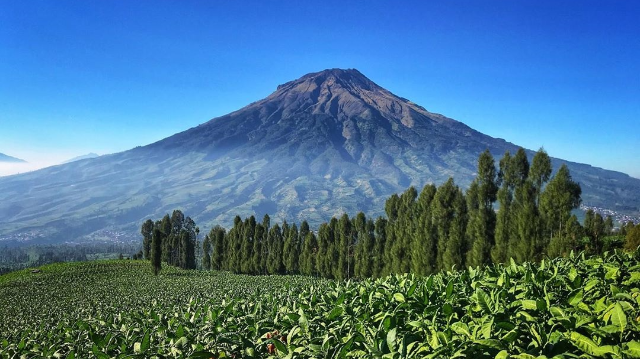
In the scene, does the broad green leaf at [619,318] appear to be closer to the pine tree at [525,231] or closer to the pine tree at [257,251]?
the pine tree at [525,231]

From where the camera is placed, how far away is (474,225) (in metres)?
29.4

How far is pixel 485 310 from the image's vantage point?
7.04ft

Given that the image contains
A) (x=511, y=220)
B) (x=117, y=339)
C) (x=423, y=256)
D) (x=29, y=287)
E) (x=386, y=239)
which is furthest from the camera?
(x=29, y=287)

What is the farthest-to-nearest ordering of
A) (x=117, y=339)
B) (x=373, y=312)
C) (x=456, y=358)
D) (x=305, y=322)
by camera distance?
1. (x=117, y=339)
2. (x=373, y=312)
3. (x=305, y=322)
4. (x=456, y=358)

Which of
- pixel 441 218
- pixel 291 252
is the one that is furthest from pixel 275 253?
pixel 441 218

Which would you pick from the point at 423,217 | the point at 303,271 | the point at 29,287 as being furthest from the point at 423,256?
the point at 29,287

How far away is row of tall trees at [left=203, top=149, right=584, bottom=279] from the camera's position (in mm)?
25391

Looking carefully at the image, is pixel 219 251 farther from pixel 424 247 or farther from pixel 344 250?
pixel 424 247

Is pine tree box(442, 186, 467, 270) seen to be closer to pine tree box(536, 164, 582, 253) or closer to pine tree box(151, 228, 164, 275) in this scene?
pine tree box(536, 164, 582, 253)

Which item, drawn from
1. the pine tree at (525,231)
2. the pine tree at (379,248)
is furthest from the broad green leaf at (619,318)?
the pine tree at (379,248)

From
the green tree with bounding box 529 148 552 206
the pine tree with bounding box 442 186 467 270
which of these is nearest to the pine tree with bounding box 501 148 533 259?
the green tree with bounding box 529 148 552 206

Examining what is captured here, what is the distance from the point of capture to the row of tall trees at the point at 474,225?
2539 cm

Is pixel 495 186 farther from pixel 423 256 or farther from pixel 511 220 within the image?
pixel 423 256

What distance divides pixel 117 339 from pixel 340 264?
50.7 metres
